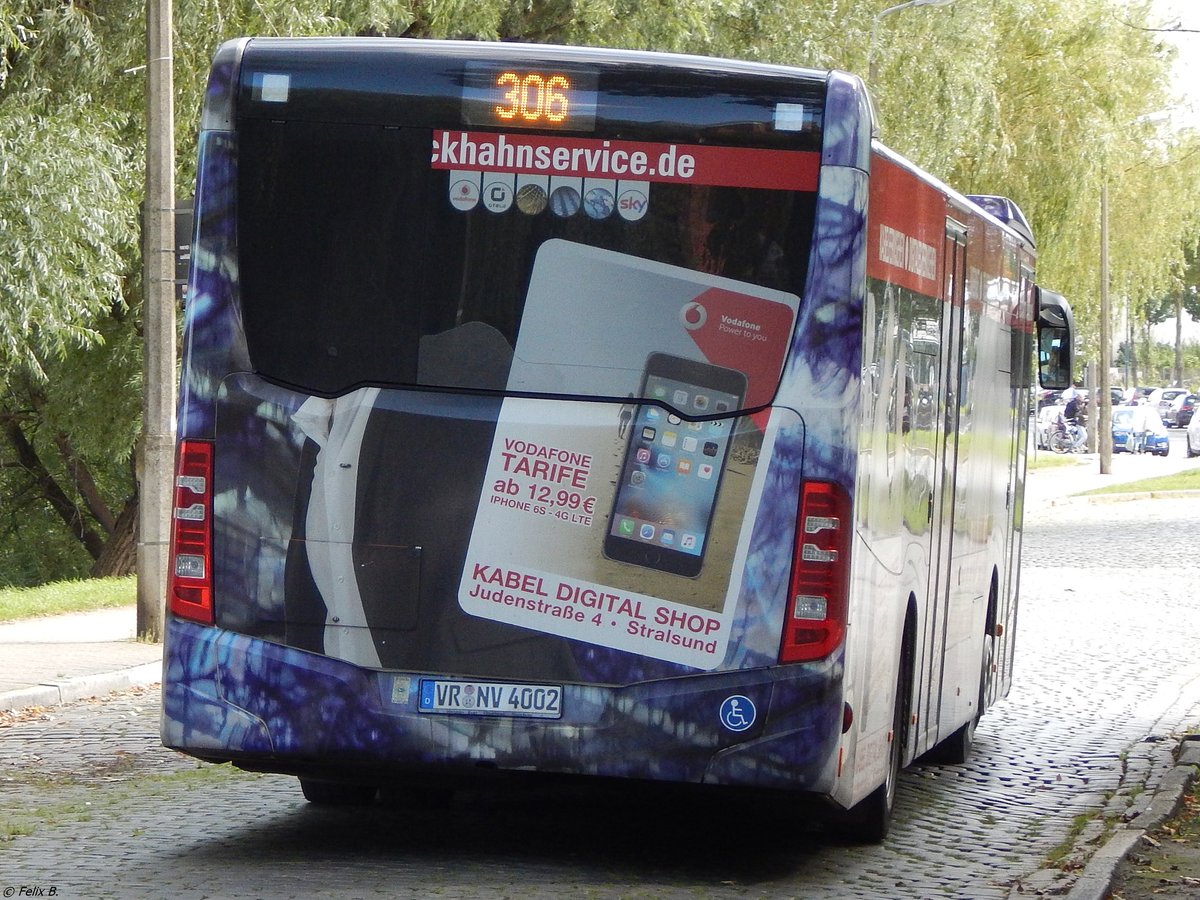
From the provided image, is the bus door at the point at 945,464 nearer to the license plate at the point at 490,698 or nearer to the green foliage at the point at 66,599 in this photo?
the license plate at the point at 490,698

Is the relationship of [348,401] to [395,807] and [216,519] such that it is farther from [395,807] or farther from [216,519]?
[395,807]

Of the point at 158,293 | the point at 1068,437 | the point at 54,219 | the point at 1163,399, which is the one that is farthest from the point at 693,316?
the point at 1163,399

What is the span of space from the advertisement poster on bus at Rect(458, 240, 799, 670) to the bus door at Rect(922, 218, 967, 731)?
2.15 meters

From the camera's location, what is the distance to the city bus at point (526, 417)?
21.9 feet

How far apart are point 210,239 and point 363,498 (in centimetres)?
102

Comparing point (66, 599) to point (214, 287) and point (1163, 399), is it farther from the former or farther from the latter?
point (1163, 399)

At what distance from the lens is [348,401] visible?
6.84 metres

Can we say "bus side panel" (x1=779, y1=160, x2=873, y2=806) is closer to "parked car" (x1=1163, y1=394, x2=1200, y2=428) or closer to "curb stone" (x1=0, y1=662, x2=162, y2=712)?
"curb stone" (x1=0, y1=662, x2=162, y2=712)

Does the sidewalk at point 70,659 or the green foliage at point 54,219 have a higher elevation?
the green foliage at point 54,219

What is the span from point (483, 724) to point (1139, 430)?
61983 millimetres

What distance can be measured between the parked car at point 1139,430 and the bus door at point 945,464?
58.6 meters

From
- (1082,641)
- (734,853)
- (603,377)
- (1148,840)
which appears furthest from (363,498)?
(1082,641)

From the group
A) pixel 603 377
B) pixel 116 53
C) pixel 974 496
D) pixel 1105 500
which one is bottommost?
pixel 1105 500

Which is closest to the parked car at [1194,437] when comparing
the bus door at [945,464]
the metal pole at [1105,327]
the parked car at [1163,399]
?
the metal pole at [1105,327]
